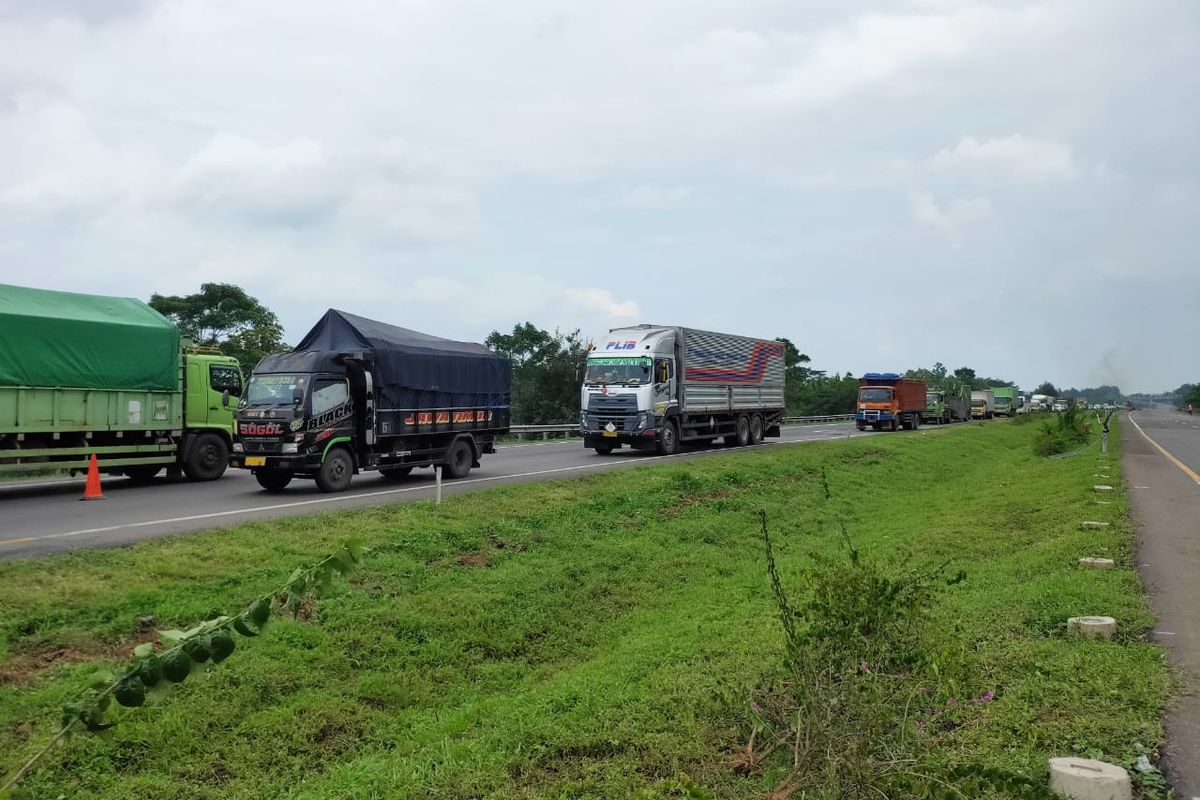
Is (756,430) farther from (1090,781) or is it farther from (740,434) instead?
(1090,781)

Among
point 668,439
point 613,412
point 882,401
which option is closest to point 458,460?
point 613,412

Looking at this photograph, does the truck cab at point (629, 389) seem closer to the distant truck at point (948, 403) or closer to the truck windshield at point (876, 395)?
the truck windshield at point (876, 395)

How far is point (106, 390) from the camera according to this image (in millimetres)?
16062

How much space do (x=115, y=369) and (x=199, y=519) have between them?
5.83m

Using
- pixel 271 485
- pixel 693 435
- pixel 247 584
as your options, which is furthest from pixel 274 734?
pixel 693 435

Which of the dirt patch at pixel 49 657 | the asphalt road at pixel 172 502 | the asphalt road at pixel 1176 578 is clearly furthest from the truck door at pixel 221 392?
the asphalt road at pixel 1176 578

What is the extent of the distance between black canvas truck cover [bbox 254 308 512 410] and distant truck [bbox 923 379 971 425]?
127 ft

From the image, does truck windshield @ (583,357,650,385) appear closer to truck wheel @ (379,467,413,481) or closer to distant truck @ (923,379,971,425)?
truck wheel @ (379,467,413,481)

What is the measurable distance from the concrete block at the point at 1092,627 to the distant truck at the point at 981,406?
211ft

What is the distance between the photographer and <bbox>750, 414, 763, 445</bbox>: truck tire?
1219 inches

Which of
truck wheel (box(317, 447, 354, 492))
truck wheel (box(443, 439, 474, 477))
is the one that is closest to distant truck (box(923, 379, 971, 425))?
truck wheel (box(443, 439, 474, 477))

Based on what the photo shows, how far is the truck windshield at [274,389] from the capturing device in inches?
596

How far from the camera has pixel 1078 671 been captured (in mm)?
5348

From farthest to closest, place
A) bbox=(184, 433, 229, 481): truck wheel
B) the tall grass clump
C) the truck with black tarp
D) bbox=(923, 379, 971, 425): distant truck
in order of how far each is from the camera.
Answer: bbox=(923, 379, 971, 425): distant truck < bbox=(184, 433, 229, 481): truck wheel < the truck with black tarp < the tall grass clump
